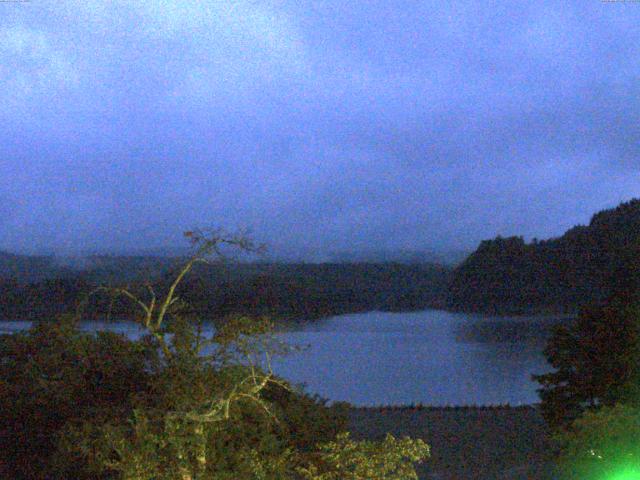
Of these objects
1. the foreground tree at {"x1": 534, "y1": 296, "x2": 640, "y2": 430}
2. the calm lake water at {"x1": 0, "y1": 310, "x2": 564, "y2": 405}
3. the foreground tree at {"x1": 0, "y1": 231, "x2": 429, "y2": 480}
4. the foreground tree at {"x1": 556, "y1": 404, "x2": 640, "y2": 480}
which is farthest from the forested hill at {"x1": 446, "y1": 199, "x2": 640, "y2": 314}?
the foreground tree at {"x1": 0, "y1": 231, "x2": 429, "y2": 480}

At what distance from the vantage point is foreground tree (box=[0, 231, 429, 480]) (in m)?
5.82

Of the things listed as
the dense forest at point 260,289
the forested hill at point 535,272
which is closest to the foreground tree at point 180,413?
the dense forest at point 260,289

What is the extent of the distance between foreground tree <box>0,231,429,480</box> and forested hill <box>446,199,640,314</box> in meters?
23.8

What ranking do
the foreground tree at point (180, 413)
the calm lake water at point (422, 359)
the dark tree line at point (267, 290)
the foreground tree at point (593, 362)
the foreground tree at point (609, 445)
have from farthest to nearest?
the calm lake water at point (422, 359) < the foreground tree at point (593, 362) < the dark tree line at point (267, 290) < the foreground tree at point (609, 445) < the foreground tree at point (180, 413)

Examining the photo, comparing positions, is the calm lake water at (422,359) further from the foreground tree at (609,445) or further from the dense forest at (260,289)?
the foreground tree at (609,445)

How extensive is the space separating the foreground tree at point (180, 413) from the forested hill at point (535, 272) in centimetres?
2380

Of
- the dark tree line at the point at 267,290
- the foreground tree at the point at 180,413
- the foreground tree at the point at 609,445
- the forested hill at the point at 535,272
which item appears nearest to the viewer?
the foreground tree at the point at 180,413

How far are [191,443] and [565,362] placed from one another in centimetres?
769

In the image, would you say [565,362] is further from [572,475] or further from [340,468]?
[340,468]

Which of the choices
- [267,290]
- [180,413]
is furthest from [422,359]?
[180,413]

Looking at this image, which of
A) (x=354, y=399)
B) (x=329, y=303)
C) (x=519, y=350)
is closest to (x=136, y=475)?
(x=354, y=399)

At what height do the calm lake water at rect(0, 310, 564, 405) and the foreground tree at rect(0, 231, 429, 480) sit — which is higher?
the foreground tree at rect(0, 231, 429, 480)

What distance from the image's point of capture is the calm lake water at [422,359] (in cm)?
1706

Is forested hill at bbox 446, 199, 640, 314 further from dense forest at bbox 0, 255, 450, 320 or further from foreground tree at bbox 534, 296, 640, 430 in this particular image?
foreground tree at bbox 534, 296, 640, 430
